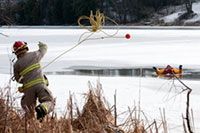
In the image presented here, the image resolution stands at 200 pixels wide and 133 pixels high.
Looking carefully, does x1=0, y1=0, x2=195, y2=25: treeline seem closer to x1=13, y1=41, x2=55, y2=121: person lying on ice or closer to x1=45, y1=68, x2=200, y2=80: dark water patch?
x1=45, y1=68, x2=200, y2=80: dark water patch

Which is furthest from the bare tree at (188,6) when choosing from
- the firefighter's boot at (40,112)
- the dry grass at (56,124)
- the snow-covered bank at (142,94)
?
the dry grass at (56,124)

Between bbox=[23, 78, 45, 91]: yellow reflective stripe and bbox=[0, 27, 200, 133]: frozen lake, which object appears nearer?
bbox=[23, 78, 45, 91]: yellow reflective stripe

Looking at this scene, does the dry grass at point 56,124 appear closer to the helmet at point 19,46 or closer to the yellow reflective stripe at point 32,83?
the yellow reflective stripe at point 32,83

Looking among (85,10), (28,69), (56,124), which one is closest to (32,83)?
(28,69)

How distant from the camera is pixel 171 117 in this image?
7.04 metres

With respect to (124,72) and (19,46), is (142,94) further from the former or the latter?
(124,72)

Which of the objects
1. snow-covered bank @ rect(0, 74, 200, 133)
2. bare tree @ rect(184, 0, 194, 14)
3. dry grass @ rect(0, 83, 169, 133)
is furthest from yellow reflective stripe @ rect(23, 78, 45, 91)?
bare tree @ rect(184, 0, 194, 14)

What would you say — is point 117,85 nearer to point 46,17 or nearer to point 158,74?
point 158,74

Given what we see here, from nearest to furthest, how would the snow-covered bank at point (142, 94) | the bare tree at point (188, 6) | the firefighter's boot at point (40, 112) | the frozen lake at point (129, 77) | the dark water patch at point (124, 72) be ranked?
the firefighter's boot at point (40, 112) < the snow-covered bank at point (142, 94) < the frozen lake at point (129, 77) < the dark water patch at point (124, 72) < the bare tree at point (188, 6)

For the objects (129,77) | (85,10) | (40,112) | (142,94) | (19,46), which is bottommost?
(85,10)

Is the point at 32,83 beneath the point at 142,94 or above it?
above

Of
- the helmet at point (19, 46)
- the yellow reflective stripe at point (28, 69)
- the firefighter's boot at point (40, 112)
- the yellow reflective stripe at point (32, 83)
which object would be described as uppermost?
the helmet at point (19, 46)

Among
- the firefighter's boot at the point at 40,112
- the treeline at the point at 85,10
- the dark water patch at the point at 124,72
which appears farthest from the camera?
the treeline at the point at 85,10

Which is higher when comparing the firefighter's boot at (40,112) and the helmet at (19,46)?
the helmet at (19,46)
